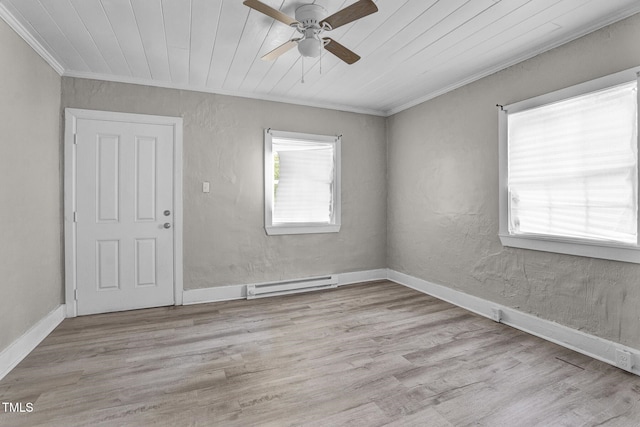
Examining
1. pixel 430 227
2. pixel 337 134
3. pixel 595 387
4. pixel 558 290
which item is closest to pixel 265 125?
pixel 337 134

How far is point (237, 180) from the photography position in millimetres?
3904

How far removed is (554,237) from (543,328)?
80 centimetres

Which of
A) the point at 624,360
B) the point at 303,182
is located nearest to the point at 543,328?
the point at 624,360

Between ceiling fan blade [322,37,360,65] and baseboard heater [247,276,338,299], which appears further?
baseboard heater [247,276,338,299]

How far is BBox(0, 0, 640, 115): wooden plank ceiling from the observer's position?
7.07ft

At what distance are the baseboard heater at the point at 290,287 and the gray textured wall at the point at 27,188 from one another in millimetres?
1954

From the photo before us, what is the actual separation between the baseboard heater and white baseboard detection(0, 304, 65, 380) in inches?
72.6

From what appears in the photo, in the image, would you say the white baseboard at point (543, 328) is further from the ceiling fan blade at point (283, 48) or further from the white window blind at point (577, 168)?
the ceiling fan blade at point (283, 48)

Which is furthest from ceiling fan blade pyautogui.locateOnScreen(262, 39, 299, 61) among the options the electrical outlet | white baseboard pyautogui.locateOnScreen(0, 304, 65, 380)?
the electrical outlet

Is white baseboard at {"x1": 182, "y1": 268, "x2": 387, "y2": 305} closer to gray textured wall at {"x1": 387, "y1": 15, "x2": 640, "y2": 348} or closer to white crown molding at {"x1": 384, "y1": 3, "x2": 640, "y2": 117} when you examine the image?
gray textured wall at {"x1": 387, "y1": 15, "x2": 640, "y2": 348}

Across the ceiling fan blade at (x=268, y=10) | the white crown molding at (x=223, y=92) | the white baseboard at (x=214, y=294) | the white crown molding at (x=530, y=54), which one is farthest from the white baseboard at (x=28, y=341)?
the white crown molding at (x=530, y=54)

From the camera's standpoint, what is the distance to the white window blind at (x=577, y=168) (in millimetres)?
2262

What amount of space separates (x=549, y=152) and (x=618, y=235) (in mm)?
822

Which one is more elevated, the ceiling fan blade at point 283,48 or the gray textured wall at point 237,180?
the ceiling fan blade at point 283,48
